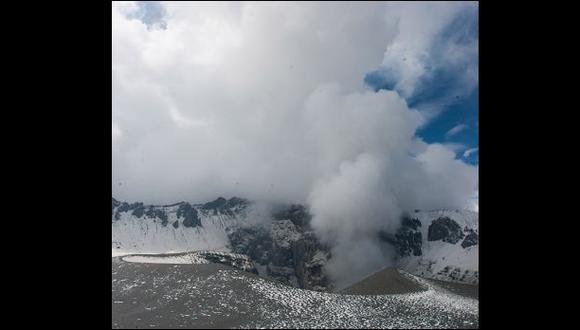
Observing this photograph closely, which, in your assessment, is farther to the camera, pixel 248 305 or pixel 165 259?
pixel 165 259

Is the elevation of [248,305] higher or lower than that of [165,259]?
lower

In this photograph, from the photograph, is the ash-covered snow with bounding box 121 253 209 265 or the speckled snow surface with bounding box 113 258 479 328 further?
the ash-covered snow with bounding box 121 253 209 265

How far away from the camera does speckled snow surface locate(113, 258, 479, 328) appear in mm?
65750

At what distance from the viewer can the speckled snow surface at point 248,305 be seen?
65.8 meters

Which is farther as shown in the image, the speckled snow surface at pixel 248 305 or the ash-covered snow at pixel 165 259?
the ash-covered snow at pixel 165 259

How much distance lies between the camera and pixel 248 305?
7412 centimetres

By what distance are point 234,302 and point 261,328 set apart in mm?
16126

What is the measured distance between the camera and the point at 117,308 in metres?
73.1
